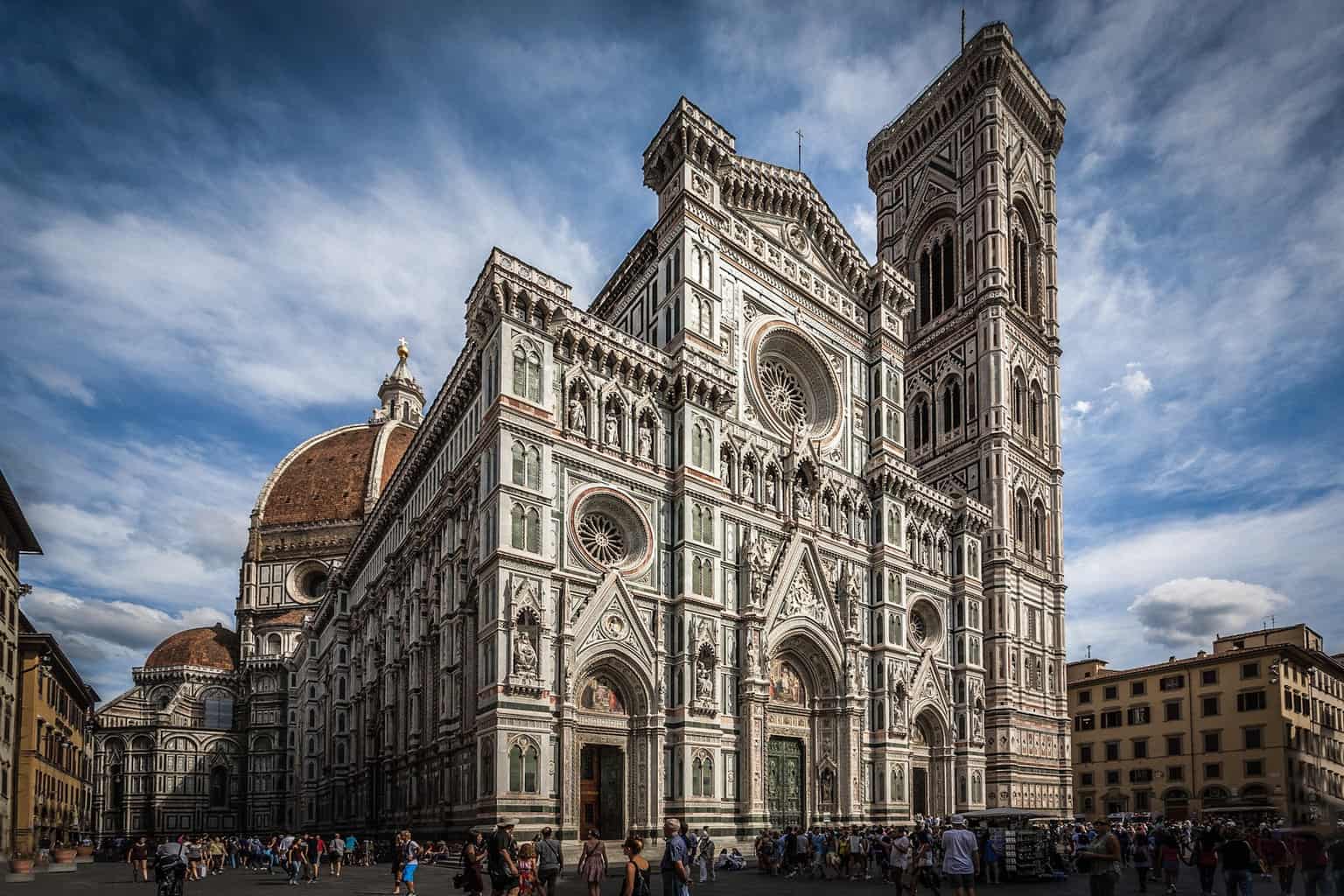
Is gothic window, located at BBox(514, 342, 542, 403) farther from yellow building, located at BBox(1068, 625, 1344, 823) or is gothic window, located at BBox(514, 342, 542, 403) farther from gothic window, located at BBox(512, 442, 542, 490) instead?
yellow building, located at BBox(1068, 625, 1344, 823)

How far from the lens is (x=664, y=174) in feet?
145

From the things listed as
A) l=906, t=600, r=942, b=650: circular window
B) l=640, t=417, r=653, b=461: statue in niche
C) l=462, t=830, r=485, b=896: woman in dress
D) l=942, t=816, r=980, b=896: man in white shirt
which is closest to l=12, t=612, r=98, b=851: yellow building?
l=640, t=417, r=653, b=461: statue in niche

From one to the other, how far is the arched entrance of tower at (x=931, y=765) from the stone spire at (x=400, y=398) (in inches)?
3012

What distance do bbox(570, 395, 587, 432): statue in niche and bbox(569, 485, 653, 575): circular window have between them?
7.17 ft

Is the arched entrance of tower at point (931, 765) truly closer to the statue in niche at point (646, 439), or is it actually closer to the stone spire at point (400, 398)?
the statue in niche at point (646, 439)

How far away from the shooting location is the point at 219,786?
3462 inches

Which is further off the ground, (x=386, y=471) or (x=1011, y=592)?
(x=386, y=471)

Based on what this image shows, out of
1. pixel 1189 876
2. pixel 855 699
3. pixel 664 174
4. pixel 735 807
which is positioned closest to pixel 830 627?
pixel 855 699

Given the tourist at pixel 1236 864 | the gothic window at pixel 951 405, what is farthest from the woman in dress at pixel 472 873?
the gothic window at pixel 951 405

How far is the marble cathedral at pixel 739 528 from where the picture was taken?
35375 mm

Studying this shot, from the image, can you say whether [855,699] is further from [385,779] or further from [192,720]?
[192,720]

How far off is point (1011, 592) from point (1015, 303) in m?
19.1

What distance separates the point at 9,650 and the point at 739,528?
33.8 m

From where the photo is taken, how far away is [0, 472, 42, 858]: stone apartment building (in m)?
45.0
